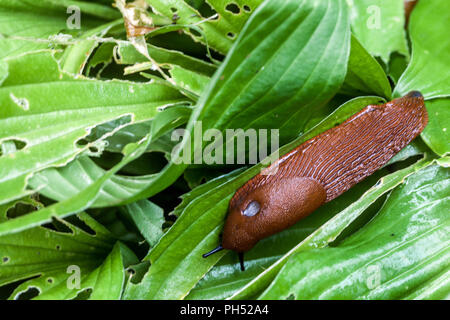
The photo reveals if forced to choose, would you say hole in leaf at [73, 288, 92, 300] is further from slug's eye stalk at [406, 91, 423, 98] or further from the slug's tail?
slug's eye stalk at [406, 91, 423, 98]

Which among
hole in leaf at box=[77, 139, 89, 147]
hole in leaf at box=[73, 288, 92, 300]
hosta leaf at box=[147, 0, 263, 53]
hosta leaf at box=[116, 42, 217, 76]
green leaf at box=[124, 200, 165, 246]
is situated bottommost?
hole in leaf at box=[73, 288, 92, 300]

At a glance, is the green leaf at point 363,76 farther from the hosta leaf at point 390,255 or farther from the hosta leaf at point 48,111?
the hosta leaf at point 48,111

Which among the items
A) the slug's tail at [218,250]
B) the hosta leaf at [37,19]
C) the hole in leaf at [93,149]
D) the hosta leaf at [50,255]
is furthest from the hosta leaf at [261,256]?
the hosta leaf at [37,19]

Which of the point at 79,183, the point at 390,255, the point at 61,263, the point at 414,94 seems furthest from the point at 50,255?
the point at 414,94

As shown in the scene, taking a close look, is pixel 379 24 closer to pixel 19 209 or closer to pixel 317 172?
pixel 317 172

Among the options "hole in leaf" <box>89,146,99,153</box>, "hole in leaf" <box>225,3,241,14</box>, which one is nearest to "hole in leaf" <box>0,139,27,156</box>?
"hole in leaf" <box>89,146,99,153</box>

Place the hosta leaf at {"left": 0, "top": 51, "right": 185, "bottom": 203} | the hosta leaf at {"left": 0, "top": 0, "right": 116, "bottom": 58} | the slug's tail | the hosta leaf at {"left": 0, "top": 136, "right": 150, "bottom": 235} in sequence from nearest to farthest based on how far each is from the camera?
the hosta leaf at {"left": 0, "top": 136, "right": 150, "bottom": 235}
the hosta leaf at {"left": 0, "top": 51, "right": 185, "bottom": 203}
the slug's tail
the hosta leaf at {"left": 0, "top": 0, "right": 116, "bottom": 58}

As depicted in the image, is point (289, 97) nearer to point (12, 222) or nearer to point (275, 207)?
point (275, 207)
